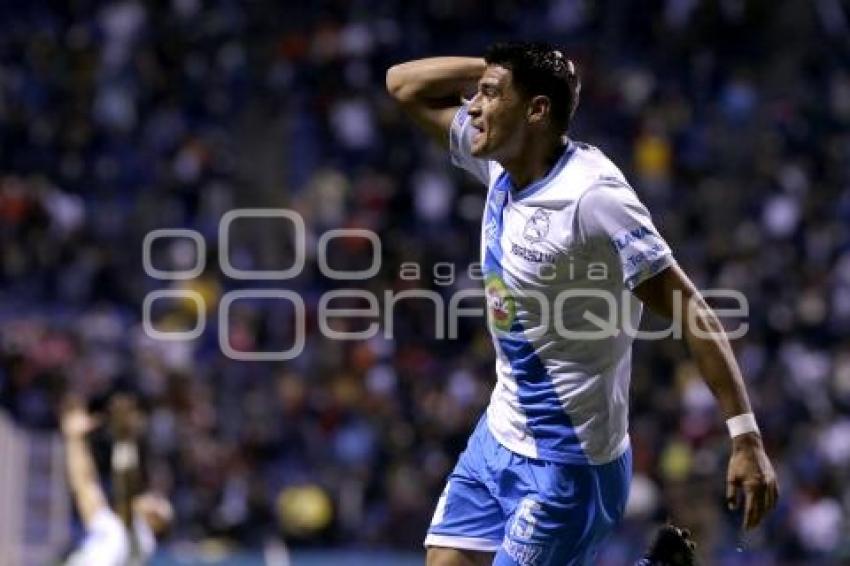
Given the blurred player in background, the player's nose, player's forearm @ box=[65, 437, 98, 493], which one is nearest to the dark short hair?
the player's nose

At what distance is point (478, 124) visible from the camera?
5.66 m

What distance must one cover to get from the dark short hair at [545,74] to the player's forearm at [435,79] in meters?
0.53

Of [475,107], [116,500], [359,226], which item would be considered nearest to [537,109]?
[475,107]

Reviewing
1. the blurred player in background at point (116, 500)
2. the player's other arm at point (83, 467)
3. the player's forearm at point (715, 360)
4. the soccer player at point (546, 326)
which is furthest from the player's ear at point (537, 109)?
the player's other arm at point (83, 467)

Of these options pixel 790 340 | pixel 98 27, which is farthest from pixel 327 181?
pixel 790 340

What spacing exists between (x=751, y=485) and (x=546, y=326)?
0.97m

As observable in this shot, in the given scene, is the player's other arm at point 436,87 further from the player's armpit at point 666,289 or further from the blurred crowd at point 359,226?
the blurred crowd at point 359,226

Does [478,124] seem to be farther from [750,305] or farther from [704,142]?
[704,142]

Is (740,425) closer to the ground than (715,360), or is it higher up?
closer to the ground

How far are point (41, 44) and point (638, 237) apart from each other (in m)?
16.1

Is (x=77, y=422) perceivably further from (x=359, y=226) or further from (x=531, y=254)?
(x=359, y=226)

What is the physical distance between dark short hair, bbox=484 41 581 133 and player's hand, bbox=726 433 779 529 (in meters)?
1.27

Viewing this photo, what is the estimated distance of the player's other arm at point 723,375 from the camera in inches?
196

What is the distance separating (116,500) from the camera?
1037 cm
